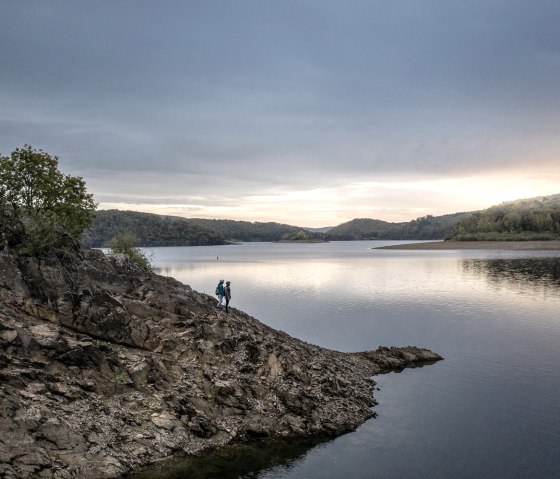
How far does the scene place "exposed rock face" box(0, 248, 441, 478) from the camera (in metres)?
26.5

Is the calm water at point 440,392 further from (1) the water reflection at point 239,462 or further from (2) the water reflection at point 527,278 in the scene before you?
(2) the water reflection at point 527,278

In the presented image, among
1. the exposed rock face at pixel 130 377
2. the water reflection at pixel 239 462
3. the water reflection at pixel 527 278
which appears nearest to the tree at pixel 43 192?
the exposed rock face at pixel 130 377

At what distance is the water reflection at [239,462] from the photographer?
90.5 feet

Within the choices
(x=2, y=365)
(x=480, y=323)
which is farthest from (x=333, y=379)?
(x=480, y=323)

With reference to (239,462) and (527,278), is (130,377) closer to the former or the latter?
(239,462)

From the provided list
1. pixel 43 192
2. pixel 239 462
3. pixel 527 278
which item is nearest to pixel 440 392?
pixel 239 462

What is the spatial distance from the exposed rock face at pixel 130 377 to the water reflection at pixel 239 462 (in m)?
0.83

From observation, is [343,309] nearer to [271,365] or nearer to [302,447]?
[271,365]

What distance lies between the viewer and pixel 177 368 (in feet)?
114

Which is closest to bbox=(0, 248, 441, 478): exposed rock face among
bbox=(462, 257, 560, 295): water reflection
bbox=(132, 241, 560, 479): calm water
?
bbox=(132, 241, 560, 479): calm water

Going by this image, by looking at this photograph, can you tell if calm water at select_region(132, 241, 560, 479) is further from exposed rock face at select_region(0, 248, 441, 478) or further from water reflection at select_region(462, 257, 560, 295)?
water reflection at select_region(462, 257, 560, 295)

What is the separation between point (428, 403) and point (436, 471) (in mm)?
11825

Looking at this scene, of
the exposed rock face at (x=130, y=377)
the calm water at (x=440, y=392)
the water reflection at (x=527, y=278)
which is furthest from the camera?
the water reflection at (x=527, y=278)

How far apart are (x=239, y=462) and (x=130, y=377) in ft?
30.0
